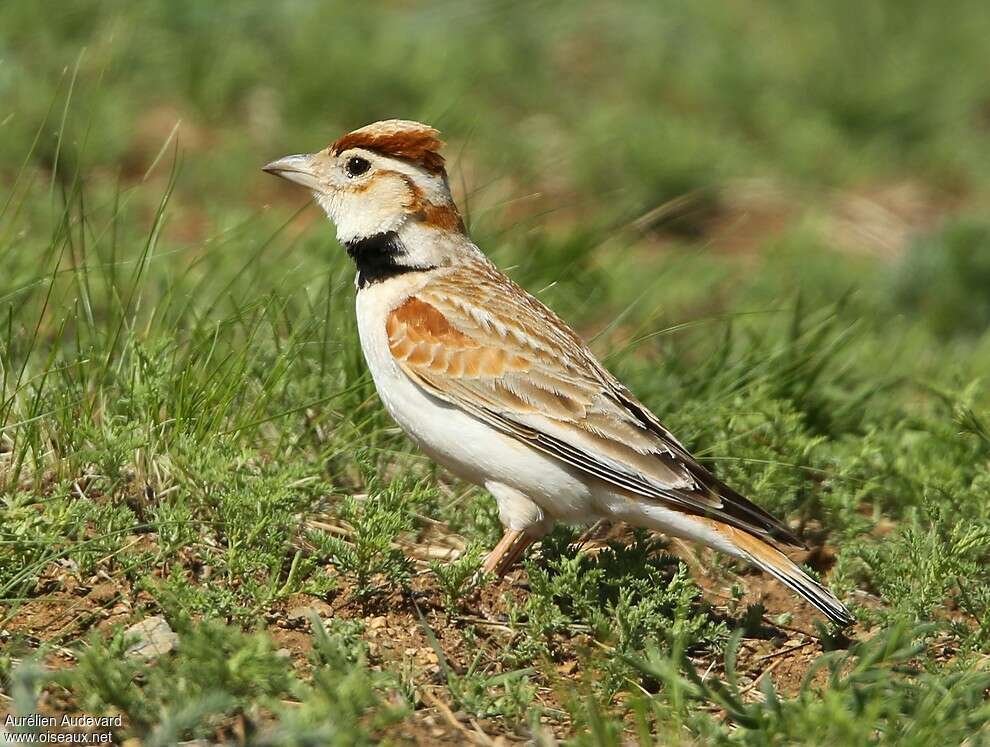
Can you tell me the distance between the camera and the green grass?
4453 millimetres

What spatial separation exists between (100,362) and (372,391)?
115 centimetres

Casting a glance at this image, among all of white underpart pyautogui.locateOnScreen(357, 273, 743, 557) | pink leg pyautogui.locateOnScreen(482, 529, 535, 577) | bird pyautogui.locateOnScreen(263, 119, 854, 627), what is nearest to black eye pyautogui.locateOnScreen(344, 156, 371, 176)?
bird pyautogui.locateOnScreen(263, 119, 854, 627)

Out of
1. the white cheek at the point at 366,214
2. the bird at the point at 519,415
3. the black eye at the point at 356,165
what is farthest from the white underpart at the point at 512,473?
the black eye at the point at 356,165

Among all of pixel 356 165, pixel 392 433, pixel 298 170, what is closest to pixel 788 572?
pixel 392 433

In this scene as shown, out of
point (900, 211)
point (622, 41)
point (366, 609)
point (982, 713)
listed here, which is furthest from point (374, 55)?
point (982, 713)

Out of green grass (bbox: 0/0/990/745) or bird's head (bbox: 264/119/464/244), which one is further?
bird's head (bbox: 264/119/464/244)

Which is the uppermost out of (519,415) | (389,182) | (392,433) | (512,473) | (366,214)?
(389,182)

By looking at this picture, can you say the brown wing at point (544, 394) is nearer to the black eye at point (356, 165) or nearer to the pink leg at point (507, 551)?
the pink leg at point (507, 551)

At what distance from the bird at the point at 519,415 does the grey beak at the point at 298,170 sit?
0.37m

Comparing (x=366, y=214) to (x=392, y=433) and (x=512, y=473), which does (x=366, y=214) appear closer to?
(x=392, y=433)

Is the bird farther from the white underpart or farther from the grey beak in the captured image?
the grey beak

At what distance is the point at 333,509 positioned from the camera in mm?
5547

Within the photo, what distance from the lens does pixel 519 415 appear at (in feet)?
17.5

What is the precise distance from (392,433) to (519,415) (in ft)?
2.97
